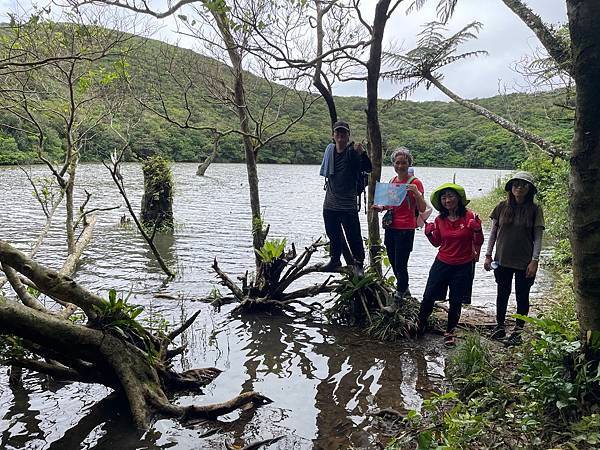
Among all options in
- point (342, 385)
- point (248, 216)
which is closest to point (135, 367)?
point (342, 385)

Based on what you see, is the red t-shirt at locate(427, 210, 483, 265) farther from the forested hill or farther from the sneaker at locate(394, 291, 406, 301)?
the forested hill

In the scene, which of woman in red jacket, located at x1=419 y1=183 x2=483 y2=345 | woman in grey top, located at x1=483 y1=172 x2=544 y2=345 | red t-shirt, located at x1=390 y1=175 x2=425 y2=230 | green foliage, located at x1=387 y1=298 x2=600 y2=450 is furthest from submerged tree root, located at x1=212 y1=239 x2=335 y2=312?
green foliage, located at x1=387 y1=298 x2=600 y2=450

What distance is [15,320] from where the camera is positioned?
4.11 m

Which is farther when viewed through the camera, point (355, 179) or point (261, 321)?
point (261, 321)

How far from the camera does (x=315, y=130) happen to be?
25.5 metres

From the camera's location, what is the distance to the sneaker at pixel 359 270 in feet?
24.0

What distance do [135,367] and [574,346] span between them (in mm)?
3812

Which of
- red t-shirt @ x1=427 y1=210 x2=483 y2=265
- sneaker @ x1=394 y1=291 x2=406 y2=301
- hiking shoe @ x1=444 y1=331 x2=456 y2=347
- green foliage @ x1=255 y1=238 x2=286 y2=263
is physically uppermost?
red t-shirt @ x1=427 y1=210 x2=483 y2=265

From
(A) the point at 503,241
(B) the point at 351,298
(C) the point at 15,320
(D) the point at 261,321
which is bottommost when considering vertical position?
(D) the point at 261,321

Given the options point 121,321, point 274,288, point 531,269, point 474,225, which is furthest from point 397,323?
point 121,321

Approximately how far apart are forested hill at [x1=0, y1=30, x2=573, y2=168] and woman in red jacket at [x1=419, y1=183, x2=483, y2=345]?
4.43m

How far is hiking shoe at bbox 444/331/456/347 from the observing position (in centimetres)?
639

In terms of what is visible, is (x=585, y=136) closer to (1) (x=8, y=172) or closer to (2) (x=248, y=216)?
(2) (x=248, y=216)

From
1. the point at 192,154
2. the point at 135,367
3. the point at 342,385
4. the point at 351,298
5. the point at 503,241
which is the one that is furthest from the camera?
the point at 192,154
